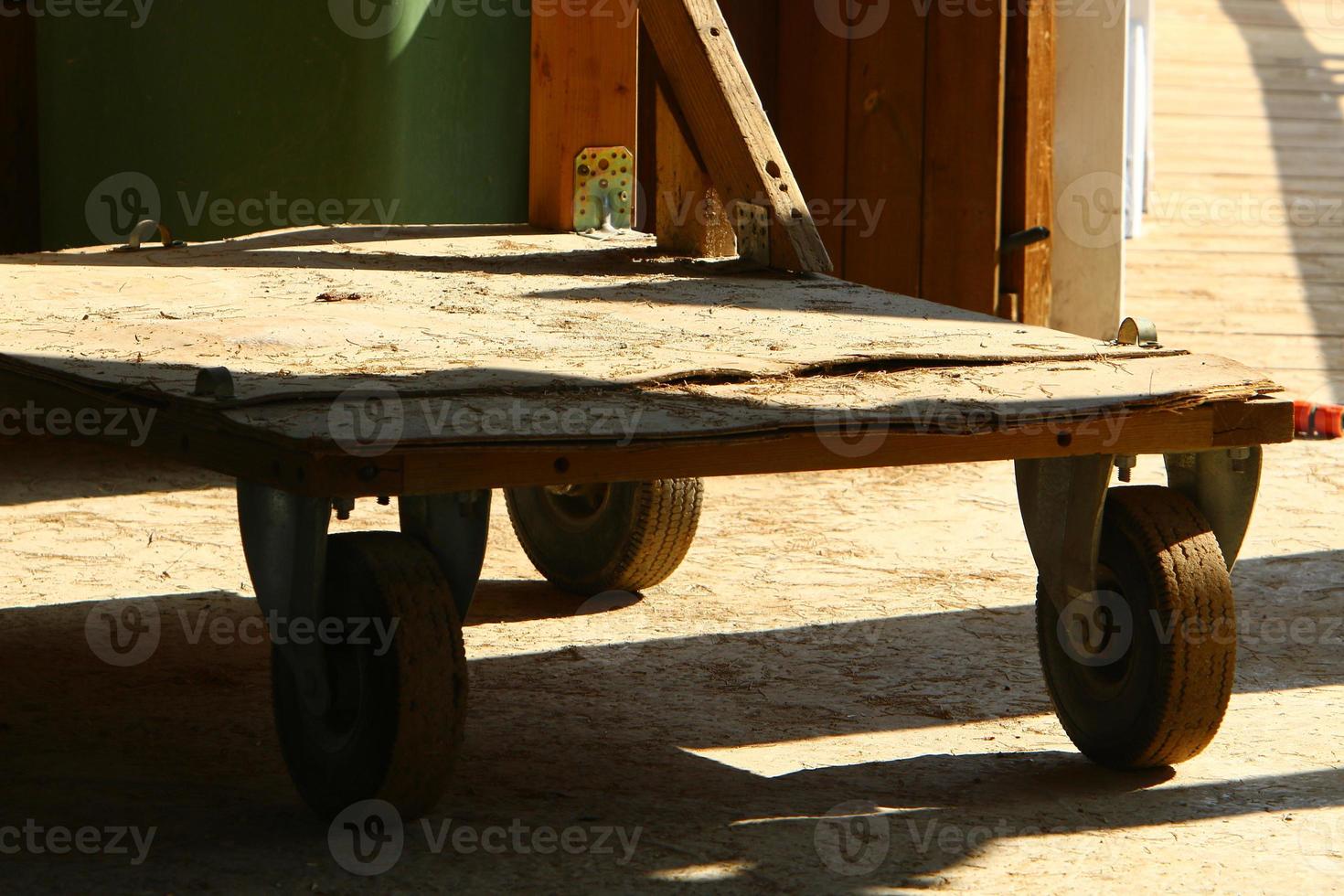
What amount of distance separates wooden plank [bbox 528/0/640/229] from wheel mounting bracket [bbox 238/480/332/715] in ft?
9.37

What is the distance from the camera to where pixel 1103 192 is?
22.9 feet

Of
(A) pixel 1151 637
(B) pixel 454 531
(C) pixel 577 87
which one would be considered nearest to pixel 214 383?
(B) pixel 454 531

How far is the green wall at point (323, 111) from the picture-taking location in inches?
247

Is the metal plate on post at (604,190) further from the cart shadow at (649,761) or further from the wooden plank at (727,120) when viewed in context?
the cart shadow at (649,761)

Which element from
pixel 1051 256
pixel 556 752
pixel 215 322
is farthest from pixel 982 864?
pixel 1051 256

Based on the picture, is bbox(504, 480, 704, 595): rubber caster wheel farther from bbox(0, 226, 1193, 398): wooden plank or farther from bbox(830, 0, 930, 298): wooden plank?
bbox(830, 0, 930, 298): wooden plank

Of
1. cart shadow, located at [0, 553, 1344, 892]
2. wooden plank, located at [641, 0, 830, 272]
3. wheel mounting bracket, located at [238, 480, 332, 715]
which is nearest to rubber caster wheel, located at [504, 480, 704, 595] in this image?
cart shadow, located at [0, 553, 1344, 892]

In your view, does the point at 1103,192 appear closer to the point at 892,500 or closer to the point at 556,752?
the point at 892,500

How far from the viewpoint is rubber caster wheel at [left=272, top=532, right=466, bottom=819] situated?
9.16 feet

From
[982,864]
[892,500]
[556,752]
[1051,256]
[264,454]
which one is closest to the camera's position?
[264,454]

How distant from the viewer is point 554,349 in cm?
340

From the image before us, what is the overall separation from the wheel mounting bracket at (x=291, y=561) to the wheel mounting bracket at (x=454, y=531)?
0.17 meters

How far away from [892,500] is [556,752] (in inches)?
107

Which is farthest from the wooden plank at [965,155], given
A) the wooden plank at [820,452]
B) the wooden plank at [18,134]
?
the wooden plank at [820,452]
